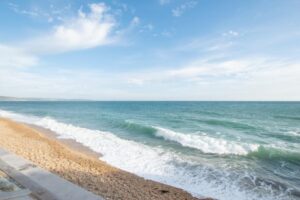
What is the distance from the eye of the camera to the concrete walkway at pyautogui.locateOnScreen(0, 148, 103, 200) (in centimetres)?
452

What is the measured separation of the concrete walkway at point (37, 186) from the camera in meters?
4.52

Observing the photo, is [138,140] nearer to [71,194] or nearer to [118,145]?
[118,145]

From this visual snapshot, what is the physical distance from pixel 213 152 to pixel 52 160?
757 centimetres

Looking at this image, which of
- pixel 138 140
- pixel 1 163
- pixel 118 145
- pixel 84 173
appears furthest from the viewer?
pixel 138 140

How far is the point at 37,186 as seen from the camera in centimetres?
502

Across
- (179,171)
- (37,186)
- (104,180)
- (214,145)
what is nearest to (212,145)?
(214,145)

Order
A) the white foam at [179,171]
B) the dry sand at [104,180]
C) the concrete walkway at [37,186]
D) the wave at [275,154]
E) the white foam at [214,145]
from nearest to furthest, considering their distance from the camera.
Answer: the concrete walkway at [37,186], the dry sand at [104,180], the white foam at [179,171], the wave at [275,154], the white foam at [214,145]

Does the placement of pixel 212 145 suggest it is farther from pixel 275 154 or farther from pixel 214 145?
pixel 275 154

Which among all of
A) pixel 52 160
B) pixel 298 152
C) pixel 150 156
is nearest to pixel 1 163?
pixel 52 160

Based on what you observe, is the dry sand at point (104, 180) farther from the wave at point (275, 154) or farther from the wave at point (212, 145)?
the wave at point (275, 154)

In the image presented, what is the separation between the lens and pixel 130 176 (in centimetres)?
786

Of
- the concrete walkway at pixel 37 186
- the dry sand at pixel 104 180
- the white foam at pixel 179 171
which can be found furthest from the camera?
the white foam at pixel 179 171

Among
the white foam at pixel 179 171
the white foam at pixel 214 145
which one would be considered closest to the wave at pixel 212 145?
the white foam at pixel 214 145

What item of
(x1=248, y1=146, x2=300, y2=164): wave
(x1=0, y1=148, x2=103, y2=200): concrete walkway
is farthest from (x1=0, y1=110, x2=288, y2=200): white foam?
(x1=0, y1=148, x2=103, y2=200): concrete walkway
